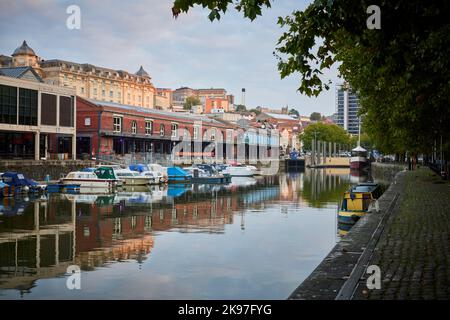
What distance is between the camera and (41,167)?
57.9m

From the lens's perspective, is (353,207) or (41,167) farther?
(41,167)

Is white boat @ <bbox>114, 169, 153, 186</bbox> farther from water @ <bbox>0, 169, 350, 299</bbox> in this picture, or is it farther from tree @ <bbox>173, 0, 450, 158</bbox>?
tree @ <bbox>173, 0, 450, 158</bbox>

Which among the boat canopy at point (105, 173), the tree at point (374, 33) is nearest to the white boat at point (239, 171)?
the boat canopy at point (105, 173)

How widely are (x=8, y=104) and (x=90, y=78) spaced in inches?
2607

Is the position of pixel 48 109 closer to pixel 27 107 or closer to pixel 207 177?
pixel 27 107

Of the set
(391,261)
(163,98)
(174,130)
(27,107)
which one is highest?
(163,98)

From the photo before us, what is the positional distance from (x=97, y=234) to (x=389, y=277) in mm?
15901

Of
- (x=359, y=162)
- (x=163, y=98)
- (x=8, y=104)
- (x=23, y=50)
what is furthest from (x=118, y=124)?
(x=163, y=98)

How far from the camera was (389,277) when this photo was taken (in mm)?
11211

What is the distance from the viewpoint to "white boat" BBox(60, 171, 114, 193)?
4903 centimetres

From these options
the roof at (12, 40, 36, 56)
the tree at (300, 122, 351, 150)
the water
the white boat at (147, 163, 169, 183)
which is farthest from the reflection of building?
the tree at (300, 122, 351, 150)

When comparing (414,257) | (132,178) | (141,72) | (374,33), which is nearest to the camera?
(374,33)

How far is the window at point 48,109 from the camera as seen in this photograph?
64.5 m
